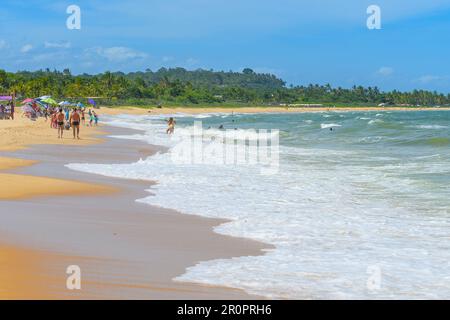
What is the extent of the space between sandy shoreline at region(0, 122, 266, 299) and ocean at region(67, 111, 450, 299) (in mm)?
375

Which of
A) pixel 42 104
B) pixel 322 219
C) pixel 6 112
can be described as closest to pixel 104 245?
pixel 322 219

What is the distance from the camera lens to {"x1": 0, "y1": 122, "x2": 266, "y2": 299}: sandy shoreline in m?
6.63

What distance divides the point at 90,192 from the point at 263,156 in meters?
12.9

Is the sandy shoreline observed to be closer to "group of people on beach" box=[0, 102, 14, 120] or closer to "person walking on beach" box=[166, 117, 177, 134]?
"person walking on beach" box=[166, 117, 177, 134]

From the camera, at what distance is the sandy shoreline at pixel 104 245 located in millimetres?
6633

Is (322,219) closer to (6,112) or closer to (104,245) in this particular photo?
(104,245)

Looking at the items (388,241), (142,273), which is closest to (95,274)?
(142,273)

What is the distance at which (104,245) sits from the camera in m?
8.69

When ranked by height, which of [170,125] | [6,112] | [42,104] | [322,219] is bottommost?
[322,219]

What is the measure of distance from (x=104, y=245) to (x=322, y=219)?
13.7ft

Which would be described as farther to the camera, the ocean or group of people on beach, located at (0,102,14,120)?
group of people on beach, located at (0,102,14,120)

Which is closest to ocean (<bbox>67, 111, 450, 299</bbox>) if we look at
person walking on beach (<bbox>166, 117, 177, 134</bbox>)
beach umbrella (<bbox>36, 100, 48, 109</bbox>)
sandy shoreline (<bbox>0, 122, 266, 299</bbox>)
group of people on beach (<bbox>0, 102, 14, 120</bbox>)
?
sandy shoreline (<bbox>0, 122, 266, 299</bbox>)
